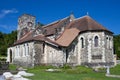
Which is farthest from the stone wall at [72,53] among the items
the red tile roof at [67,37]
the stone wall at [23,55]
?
the stone wall at [23,55]

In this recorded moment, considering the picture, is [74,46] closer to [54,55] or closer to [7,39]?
[54,55]

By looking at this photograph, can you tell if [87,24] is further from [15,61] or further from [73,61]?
[15,61]

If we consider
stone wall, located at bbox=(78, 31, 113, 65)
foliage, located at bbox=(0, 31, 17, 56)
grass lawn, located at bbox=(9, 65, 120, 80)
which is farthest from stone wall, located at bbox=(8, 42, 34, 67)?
foliage, located at bbox=(0, 31, 17, 56)

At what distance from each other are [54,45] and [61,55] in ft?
7.44

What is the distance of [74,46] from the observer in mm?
44062

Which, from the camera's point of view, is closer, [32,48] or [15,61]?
[32,48]

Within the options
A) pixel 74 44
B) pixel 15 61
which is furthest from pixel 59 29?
pixel 15 61

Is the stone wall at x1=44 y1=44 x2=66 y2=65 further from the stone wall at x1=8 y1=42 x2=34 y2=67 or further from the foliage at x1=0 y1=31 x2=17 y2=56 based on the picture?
the foliage at x1=0 y1=31 x2=17 y2=56

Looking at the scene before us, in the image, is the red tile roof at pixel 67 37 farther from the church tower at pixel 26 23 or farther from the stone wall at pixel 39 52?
the church tower at pixel 26 23

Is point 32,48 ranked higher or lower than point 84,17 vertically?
lower

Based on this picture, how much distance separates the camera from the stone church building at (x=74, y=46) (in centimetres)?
4153

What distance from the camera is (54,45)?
42.4m

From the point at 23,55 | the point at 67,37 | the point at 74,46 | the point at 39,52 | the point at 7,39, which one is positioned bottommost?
the point at 23,55

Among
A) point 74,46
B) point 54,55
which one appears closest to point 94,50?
point 74,46
